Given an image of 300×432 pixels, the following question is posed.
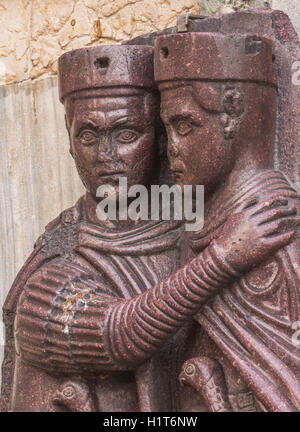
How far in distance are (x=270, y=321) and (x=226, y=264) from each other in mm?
177

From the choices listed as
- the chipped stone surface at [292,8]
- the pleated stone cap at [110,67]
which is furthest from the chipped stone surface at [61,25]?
the pleated stone cap at [110,67]

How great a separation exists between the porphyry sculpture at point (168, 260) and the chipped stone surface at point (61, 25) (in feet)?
1.87

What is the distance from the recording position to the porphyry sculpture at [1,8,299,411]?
2088mm

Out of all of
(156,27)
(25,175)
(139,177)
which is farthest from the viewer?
(25,175)

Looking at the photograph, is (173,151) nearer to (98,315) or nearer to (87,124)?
(87,124)

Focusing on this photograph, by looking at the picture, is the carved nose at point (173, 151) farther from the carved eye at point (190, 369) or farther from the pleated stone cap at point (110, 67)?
the carved eye at point (190, 369)

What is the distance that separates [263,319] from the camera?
82.3 inches

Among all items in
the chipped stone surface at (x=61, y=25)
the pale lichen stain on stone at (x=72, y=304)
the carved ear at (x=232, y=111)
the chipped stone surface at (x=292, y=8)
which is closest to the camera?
the carved ear at (x=232, y=111)

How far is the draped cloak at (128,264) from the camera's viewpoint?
2303 mm

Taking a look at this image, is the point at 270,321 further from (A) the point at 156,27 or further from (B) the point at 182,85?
(A) the point at 156,27

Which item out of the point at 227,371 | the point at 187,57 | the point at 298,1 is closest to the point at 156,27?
the point at 298,1

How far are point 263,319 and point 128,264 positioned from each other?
18.3 inches

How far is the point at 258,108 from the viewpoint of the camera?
7.13ft

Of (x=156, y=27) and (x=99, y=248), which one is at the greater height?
(x=156, y=27)
